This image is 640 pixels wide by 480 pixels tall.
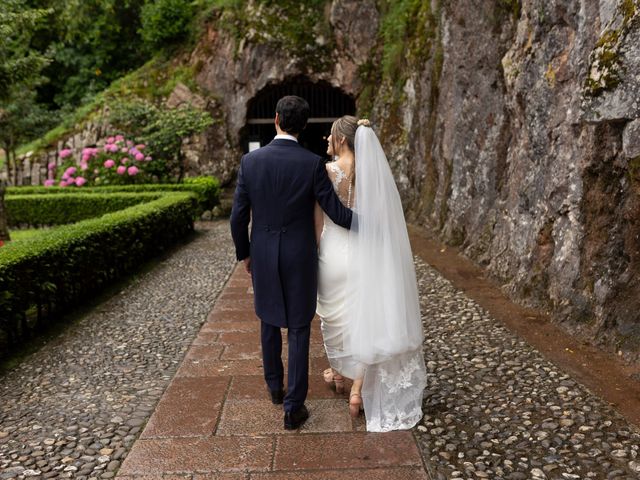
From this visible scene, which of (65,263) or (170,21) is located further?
(170,21)

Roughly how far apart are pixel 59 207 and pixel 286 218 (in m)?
11.1

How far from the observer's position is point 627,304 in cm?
421

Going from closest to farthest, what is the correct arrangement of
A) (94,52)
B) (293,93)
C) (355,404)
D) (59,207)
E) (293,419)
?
(293,419) → (355,404) → (59,207) → (293,93) → (94,52)

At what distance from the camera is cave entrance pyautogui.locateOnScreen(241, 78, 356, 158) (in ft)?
53.7

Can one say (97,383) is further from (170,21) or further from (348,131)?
(170,21)

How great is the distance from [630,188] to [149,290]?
16.4 feet

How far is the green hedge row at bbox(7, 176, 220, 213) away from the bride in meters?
10.3

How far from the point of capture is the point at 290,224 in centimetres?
328

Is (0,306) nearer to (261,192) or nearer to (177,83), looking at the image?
(261,192)

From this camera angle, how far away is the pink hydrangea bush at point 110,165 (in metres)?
14.8

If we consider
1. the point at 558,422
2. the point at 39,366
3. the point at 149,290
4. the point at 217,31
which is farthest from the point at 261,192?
the point at 217,31

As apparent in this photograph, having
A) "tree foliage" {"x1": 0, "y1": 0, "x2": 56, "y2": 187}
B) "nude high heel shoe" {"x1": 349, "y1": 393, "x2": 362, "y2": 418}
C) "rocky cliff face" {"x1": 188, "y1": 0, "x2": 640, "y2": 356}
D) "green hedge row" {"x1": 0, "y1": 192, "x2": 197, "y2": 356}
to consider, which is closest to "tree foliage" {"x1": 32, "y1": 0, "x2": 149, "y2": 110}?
"tree foliage" {"x1": 0, "y1": 0, "x2": 56, "y2": 187}

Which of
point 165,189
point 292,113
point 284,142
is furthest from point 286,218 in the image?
point 165,189

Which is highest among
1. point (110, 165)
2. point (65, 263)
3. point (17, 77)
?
point (17, 77)
